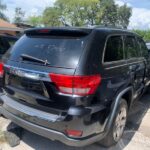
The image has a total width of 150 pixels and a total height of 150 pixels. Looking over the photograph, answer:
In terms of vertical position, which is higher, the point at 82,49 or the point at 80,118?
the point at 82,49

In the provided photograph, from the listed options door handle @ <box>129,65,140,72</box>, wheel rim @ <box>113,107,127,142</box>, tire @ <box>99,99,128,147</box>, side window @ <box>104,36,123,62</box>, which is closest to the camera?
side window @ <box>104,36,123,62</box>

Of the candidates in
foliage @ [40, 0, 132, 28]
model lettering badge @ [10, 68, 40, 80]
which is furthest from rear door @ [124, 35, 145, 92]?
foliage @ [40, 0, 132, 28]

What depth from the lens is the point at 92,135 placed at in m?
3.32

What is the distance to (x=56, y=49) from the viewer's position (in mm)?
3375

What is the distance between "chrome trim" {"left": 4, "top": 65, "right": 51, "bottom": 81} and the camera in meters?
3.22

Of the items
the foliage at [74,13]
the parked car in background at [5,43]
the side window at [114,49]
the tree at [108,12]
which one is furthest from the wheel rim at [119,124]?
the tree at [108,12]

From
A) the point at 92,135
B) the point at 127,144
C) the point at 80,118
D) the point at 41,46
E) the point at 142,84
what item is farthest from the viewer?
the point at 142,84

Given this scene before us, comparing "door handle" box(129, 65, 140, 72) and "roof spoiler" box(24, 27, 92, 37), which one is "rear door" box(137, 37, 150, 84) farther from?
"roof spoiler" box(24, 27, 92, 37)

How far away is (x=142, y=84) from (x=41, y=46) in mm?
2718

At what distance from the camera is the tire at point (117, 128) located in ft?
12.6

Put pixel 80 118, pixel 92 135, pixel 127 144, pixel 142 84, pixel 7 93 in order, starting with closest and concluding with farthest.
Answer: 1. pixel 80 118
2. pixel 92 135
3. pixel 7 93
4. pixel 127 144
5. pixel 142 84

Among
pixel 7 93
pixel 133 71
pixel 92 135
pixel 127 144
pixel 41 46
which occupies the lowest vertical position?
Answer: pixel 127 144

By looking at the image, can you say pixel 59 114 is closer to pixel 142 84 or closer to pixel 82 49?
pixel 82 49

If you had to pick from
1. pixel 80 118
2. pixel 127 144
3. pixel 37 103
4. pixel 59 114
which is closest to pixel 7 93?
pixel 37 103
